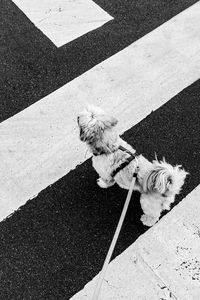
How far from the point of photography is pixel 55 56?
265 inches

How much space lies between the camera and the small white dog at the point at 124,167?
4.16 metres

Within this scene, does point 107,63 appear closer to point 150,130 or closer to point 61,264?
point 150,130

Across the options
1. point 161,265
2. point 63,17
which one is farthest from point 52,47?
point 161,265

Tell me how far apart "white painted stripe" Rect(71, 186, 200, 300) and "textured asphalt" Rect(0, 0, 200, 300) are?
0.18 meters

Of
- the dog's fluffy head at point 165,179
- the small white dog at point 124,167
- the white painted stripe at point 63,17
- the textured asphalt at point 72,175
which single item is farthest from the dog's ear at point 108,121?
the white painted stripe at point 63,17

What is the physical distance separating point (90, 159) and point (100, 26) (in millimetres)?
2620

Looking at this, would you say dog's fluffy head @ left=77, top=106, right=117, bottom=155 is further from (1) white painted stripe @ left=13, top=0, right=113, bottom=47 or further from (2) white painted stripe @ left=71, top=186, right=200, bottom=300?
(1) white painted stripe @ left=13, top=0, right=113, bottom=47

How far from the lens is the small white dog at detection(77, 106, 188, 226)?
13.6 ft

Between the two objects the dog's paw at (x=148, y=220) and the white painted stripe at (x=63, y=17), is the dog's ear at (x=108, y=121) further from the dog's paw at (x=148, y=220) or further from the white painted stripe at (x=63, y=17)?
the white painted stripe at (x=63, y=17)

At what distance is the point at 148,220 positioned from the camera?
17.3ft

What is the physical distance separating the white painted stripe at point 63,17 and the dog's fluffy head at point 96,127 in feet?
9.51

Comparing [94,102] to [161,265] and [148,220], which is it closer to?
[148,220]

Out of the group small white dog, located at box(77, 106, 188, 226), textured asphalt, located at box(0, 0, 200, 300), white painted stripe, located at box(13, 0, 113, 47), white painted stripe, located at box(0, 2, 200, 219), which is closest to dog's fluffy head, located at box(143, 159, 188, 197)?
small white dog, located at box(77, 106, 188, 226)

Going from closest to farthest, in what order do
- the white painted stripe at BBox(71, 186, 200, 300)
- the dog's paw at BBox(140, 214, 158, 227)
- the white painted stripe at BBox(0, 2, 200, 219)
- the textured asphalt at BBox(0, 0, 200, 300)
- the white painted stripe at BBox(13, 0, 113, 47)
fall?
1. the white painted stripe at BBox(71, 186, 200, 300)
2. the textured asphalt at BBox(0, 0, 200, 300)
3. the dog's paw at BBox(140, 214, 158, 227)
4. the white painted stripe at BBox(0, 2, 200, 219)
5. the white painted stripe at BBox(13, 0, 113, 47)
